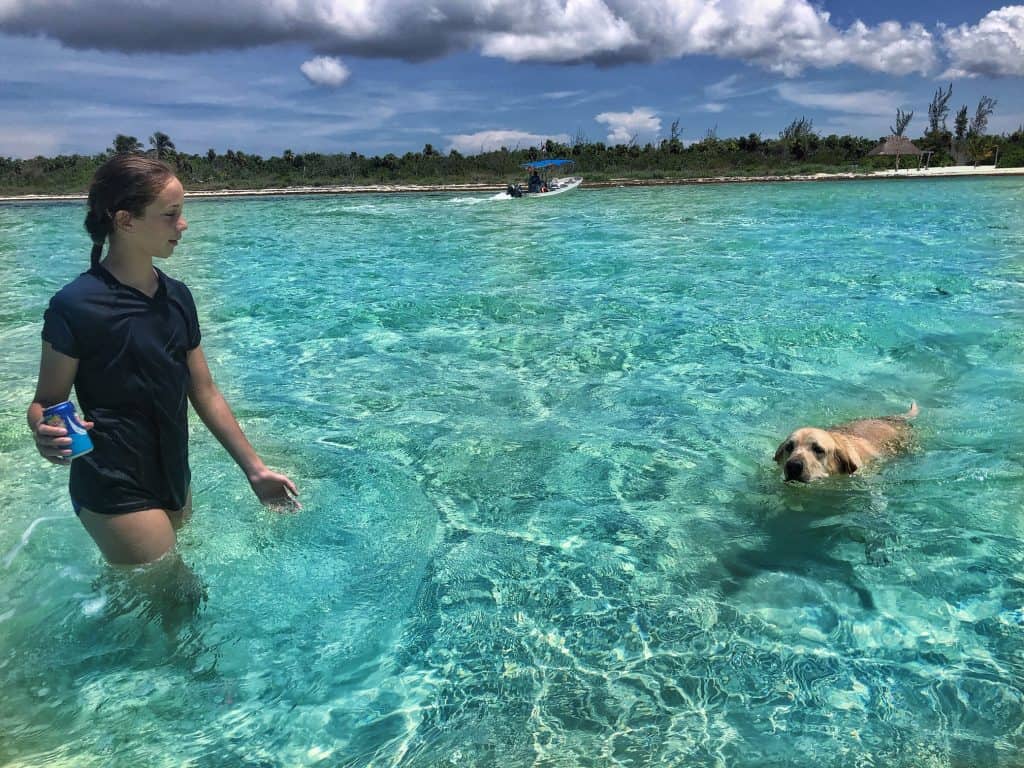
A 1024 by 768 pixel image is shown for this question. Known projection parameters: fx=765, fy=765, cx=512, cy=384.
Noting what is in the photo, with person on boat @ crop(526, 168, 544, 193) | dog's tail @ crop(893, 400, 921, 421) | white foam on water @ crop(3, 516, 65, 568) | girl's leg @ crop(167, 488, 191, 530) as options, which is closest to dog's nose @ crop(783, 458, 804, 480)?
dog's tail @ crop(893, 400, 921, 421)

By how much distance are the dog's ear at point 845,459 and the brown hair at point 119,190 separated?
4.25 metres

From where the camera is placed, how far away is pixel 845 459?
5.02 m

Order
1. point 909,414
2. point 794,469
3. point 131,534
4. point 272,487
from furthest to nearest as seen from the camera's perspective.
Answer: point 909,414 < point 794,469 < point 272,487 < point 131,534

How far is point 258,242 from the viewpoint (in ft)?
82.4

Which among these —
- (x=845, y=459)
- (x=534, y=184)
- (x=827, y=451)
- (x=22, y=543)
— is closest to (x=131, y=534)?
(x=22, y=543)

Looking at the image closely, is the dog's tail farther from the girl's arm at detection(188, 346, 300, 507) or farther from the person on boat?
the person on boat

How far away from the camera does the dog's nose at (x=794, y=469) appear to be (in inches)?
192

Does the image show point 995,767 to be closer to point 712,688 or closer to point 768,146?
point 712,688

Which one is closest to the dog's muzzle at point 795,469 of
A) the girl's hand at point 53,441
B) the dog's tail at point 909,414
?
the dog's tail at point 909,414

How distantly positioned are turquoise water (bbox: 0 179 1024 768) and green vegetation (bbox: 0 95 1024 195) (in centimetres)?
5346

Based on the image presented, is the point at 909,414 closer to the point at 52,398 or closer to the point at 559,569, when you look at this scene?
the point at 559,569

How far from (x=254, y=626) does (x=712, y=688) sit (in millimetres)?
2102

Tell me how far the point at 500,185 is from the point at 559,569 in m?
57.7

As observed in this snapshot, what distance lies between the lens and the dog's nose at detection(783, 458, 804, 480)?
16.0ft
